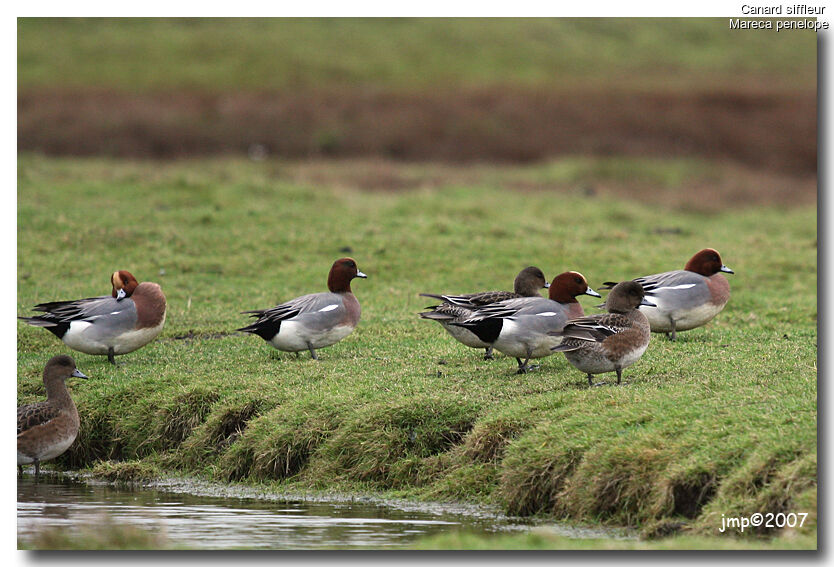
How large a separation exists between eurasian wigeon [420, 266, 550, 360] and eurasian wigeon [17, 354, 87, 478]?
3931mm

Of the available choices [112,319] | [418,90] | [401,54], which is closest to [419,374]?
[112,319]

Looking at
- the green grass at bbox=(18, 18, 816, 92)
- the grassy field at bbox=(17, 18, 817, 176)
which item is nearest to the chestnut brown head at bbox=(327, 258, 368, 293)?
the grassy field at bbox=(17, 18, 817, 176)

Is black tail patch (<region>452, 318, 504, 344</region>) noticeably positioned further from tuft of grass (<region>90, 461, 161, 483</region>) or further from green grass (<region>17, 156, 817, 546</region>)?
tuft of grass (<region>90, 461, 161, 483</region>)

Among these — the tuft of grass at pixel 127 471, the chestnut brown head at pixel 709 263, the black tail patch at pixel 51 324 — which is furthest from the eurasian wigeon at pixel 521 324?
the black tail patch at pixel 51 324

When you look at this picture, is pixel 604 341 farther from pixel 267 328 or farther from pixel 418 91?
pixel 418 91

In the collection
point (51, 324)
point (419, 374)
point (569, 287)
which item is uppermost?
point (569, 287)

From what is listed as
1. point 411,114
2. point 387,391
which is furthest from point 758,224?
point 387,391

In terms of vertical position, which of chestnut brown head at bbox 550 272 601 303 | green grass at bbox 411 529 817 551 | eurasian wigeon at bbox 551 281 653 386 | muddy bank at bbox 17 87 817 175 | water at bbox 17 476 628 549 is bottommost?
water at bbox 17 476 628 549

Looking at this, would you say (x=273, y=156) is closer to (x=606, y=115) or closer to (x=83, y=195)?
(x=83, y=195)

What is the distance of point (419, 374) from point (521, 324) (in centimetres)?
154

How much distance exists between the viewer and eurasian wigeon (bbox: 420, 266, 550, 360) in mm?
11406

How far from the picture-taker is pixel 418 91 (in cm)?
3616

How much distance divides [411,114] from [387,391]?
24166 millimetres

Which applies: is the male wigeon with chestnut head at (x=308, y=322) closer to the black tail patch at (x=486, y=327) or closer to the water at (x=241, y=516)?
the black tail patch at (x=486, y=327)
